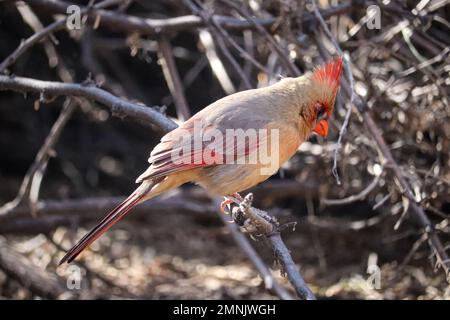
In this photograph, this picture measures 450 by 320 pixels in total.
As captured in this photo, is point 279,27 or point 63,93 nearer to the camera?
point 63,93

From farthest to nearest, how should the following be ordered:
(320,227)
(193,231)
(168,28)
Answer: (193,231) < (320,227) < (168,28)

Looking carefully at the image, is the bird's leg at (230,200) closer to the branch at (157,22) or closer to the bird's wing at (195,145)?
the bird's wing at (195,145)

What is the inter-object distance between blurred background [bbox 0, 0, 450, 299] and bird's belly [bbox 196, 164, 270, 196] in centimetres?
41

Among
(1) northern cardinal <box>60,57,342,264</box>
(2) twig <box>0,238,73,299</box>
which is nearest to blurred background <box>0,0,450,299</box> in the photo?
(2) twig <box>0,238,73,299</box>

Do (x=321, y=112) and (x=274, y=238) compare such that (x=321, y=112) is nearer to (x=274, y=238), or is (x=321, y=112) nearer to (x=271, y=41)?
(x=271, y=41)

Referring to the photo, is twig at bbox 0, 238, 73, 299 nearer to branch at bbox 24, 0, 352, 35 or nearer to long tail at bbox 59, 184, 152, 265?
long tail at bbox 59, 184, 152, 265

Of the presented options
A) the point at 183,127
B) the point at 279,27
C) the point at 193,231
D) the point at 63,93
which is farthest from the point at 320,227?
the point at 63,93

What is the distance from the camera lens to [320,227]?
4992 millimetres

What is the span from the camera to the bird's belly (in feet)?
10.7

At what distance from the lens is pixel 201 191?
5.17m

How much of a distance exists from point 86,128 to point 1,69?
267 cm

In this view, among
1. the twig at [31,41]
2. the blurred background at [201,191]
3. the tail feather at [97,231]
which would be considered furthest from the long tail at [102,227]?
the twig at [31,41]

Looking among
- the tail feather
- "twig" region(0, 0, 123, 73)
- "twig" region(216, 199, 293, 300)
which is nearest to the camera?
the tail feather

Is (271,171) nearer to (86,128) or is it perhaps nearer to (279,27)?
(279,27)
